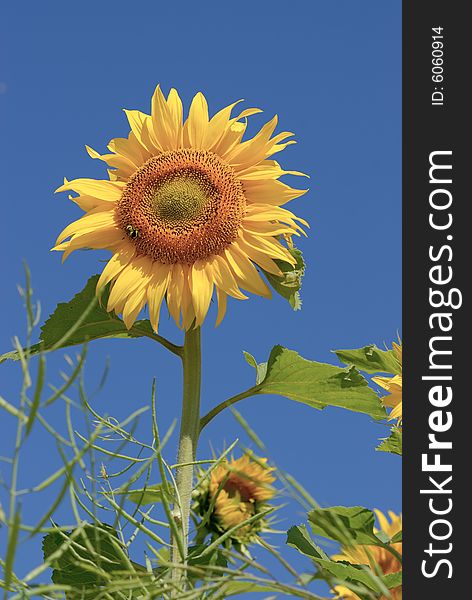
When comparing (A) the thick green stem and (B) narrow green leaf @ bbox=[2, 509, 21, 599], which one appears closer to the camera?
(B) narrow green leaf @ bbox=[2, 509, 21, 599]

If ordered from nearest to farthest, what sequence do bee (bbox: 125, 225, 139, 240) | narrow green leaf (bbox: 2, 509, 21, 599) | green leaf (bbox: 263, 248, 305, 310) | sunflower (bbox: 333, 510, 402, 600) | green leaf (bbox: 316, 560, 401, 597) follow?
narrow green leaf (bbox: 2, 509, 21, 599) < green leaf (bbox: 316, 560, 401, 597) < sunflower (bbox: 333, 510, 402, 600) < green leaf (bbox: 263, 248, 305, 310) < bee (bbox: 125, 225, 139, 240)

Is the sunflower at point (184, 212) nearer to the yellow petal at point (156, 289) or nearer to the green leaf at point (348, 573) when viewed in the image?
the yellow petal at point (156, 289)

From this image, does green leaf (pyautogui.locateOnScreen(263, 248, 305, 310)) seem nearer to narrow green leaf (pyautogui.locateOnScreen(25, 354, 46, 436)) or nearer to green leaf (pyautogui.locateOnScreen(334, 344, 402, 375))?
green leaf (pyautogui.locateOnScreen(334, 344, 402, 375))

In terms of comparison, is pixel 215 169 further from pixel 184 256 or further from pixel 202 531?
pixel 202 531

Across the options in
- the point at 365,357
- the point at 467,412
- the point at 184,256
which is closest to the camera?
the point at 467,412

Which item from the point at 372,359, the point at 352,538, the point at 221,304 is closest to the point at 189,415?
the point at 221,304

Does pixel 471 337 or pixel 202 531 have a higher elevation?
pixel 471 337

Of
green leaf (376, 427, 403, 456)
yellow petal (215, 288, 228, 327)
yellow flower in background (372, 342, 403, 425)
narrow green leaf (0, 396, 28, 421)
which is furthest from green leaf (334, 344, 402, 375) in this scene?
narrow green leaf (0, 396, 28, 421)

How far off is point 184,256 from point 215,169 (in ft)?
0.54

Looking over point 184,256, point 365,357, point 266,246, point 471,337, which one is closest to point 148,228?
point 184,256

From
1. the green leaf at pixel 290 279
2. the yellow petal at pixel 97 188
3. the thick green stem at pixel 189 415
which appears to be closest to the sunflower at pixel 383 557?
the thick green stem at pixel 189 415

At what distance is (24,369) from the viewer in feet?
1.71

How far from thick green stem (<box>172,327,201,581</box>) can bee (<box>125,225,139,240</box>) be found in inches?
8.1

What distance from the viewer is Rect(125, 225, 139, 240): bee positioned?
1451mm
